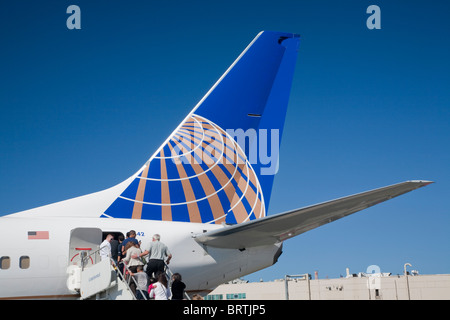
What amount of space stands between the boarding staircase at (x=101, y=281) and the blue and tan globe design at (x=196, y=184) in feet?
6.96

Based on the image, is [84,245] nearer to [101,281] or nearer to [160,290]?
[101,281]

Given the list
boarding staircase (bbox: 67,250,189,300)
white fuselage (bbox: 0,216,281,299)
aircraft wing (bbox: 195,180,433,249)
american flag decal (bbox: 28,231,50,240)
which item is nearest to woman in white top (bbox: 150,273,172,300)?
boarding staircase (bbox: 67,250,189,300)

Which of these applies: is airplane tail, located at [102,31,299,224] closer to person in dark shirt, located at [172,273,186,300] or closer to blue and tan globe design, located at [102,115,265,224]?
blue and tan globe design, located at [102,115,265,224]

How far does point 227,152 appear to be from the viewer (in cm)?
1634

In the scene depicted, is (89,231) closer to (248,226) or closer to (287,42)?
(248,226)

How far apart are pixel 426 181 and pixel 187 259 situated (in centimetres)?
628

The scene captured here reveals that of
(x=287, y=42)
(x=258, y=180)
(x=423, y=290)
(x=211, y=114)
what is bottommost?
(x=423, y=290)

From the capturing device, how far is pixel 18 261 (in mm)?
11938

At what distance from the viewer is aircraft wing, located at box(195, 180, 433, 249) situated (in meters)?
10.9

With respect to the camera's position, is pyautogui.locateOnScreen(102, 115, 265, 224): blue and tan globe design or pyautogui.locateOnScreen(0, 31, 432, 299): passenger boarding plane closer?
pyautogui.locateOnScreen(0, 31, 432, 299): passenger boarding plane

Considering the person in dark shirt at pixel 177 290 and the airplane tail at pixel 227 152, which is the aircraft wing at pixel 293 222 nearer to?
the airplane tail at pixel 227 152

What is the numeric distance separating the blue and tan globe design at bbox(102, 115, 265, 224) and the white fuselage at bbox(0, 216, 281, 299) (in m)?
0.61
